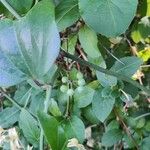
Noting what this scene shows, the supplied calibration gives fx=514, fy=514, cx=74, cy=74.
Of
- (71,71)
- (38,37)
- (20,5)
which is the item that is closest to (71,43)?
(71,71)

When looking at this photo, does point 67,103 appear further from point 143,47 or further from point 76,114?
point 143,47

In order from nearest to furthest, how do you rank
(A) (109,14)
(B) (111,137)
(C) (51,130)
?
(C) (51,130)
(A) (109,14)
(B) (111,137)

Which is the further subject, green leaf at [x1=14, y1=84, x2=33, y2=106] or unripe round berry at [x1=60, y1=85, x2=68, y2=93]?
green leaf at [x1=14, y1=84, x2=33, y2=106]

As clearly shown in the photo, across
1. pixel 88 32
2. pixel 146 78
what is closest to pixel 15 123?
pixel 88 32

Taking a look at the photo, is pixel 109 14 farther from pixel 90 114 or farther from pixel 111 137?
pixel 111 137

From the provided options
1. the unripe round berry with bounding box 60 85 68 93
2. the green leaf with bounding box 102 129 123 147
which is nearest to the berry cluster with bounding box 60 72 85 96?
the unripe round berry with bounding box 60 85 68 93

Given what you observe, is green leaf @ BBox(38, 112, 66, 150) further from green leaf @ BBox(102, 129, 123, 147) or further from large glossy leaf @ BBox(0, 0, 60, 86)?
green leaf @ BBox(102, 129, 123, 147)
